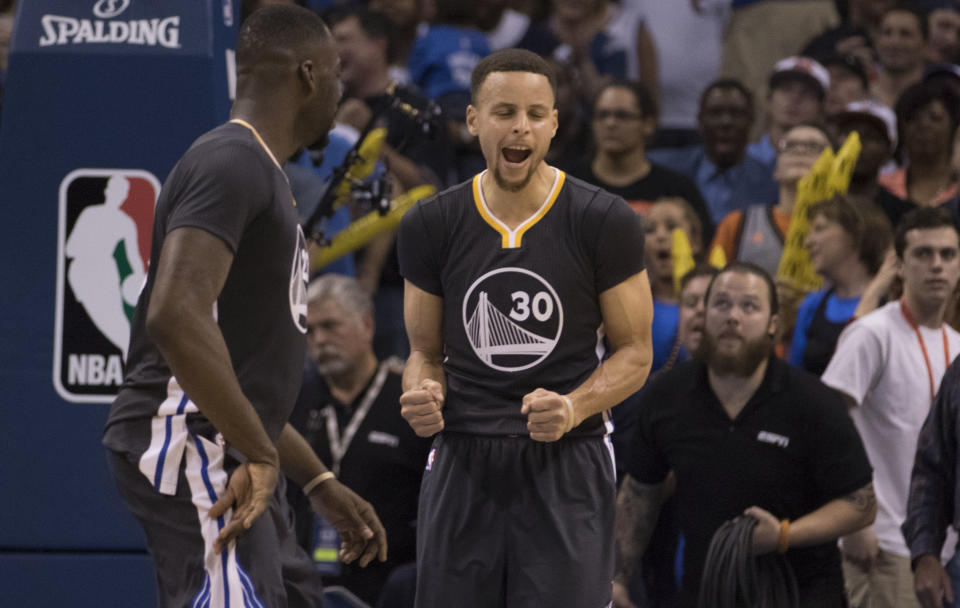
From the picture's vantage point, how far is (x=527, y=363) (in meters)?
3.68

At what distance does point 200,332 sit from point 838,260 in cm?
403

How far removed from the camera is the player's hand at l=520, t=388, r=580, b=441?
11.1 feet

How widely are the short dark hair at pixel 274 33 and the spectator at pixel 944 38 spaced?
7.00m

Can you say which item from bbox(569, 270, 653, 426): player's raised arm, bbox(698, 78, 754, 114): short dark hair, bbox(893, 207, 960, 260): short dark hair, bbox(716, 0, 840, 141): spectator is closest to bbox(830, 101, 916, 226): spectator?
bbox(698, 78, 754, 114): short dark hair

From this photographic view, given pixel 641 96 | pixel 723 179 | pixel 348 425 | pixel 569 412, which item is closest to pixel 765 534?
pixel 569 412

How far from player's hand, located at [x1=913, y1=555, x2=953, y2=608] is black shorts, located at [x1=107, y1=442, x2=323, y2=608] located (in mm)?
2361

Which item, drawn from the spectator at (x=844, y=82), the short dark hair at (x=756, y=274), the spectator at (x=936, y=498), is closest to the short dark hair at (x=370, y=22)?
the spectator at (x=844, y=82)

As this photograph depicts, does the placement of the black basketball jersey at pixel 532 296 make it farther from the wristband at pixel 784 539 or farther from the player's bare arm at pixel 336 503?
the wristband at pixel 784 539

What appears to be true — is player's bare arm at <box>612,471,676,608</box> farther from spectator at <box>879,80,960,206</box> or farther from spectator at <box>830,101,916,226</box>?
spectator at <box>879,80,960,206</box>

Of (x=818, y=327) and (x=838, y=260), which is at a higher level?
(x=838, y=260)

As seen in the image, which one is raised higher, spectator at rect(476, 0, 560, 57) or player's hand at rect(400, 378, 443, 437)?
spectator at rect(476, 0, 560, 57)

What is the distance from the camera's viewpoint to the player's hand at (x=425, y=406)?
353 cm

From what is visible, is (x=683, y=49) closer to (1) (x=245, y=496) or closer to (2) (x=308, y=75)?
(2) (x=308, y=75)

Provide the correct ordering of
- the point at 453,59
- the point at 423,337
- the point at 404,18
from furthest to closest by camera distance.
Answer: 1. the point at 404,18
2. the point at 453,59
3. the point at 423,337
